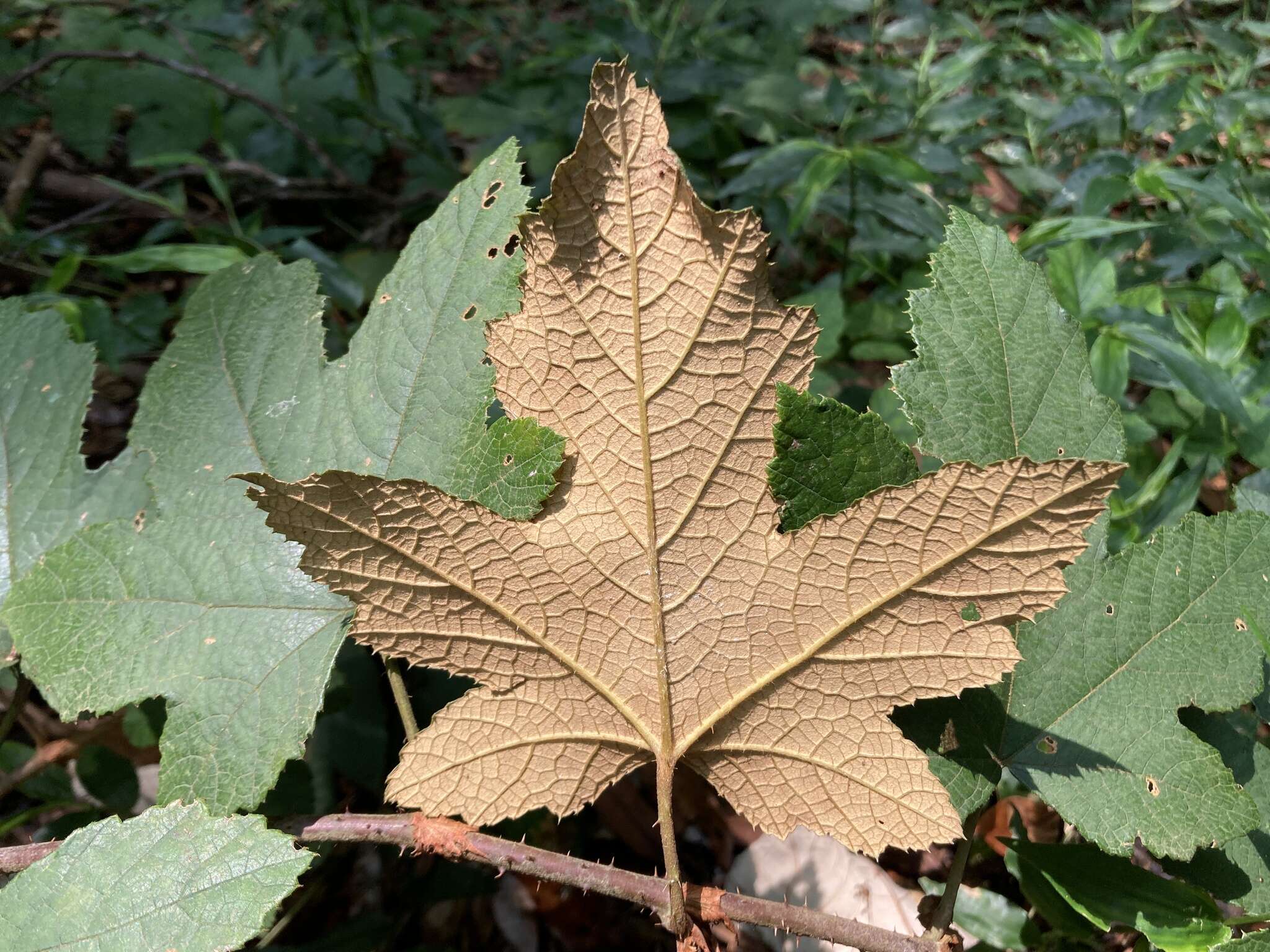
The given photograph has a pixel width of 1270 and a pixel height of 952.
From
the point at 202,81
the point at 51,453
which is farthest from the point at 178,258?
the point at 202,81

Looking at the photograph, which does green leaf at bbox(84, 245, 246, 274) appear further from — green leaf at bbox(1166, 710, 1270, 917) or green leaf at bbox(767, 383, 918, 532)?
green leaf at bbox(1166, 710, 1270, 917)

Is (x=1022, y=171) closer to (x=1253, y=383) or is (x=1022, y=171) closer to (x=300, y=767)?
(x=1253, y=383)

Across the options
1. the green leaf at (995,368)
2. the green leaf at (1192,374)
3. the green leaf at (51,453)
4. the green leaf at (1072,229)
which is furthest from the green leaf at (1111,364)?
the green leaf at (51,453)

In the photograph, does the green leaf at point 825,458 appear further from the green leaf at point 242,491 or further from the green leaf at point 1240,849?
the green leaf at point 1240,849

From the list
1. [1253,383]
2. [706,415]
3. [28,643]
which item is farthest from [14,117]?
[1253,383]

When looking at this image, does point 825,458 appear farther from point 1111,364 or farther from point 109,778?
point 109,778

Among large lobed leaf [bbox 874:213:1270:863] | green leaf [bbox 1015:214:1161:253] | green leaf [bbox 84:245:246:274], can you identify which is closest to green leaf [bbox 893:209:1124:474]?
large lobed leaf [bbox 874:213:1270:863]

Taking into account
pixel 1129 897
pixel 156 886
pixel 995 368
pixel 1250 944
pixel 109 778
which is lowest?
pixel 109 778
